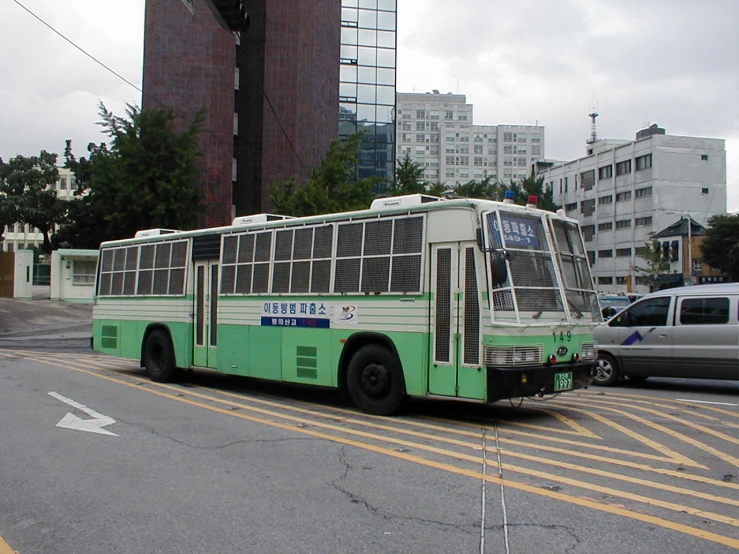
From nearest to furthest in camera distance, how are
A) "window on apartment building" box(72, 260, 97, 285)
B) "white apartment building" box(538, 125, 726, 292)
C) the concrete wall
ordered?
"window on apartment building" box(72, 260, 97, 285) → the concrete wall → "white apartment building" box(538, 125, 726, 292)

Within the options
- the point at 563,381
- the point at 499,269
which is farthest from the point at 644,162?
the point at 499,269

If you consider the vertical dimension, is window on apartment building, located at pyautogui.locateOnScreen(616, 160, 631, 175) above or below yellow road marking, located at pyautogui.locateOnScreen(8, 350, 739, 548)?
above

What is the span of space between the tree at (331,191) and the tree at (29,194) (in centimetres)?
3378

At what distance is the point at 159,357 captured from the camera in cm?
1405

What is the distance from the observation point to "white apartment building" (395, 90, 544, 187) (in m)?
150

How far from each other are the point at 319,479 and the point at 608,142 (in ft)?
271

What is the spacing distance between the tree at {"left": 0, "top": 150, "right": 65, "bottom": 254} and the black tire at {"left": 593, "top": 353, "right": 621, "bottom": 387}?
47829mm

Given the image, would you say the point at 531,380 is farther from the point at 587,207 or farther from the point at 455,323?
the point at 587,207

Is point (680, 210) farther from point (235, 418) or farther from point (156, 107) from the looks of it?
point (235, 418)

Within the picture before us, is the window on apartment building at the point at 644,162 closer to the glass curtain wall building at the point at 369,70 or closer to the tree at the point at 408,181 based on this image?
the glass curtain wall building at the point at 369,70

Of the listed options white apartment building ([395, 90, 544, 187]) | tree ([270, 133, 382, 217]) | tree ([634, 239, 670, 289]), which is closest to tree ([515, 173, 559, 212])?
tree ([634, 239, 670, 289])

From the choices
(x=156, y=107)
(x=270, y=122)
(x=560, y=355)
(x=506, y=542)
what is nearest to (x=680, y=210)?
(x=270, y=122)

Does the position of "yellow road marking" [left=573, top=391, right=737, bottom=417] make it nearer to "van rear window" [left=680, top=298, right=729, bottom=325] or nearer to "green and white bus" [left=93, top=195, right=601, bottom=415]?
"van rear window" [left=680, top=298, right=729, bottom=325]

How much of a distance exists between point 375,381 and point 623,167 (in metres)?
67.5
